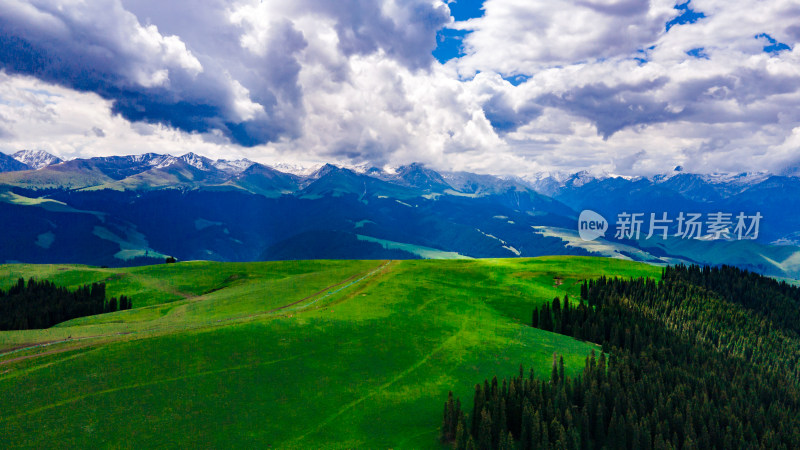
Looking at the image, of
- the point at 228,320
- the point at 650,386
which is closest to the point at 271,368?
the point at 228,320

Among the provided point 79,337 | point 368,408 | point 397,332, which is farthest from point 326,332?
point 79,337

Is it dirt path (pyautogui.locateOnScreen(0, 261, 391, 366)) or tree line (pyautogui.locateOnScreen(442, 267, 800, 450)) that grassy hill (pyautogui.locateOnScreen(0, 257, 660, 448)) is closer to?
dirt path (pyautogui.locateOnScreen(0, 261, 391, 366))

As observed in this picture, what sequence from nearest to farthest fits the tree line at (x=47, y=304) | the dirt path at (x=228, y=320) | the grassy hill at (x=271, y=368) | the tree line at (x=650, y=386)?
1. the grassy hill at (x=271, y=368)
2. the tree line at (x=650, y=386)
3. the dirt path at (x=228, y=320)
4. the tree line at (x=47, y=304)

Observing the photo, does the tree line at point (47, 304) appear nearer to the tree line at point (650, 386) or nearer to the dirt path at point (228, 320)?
the dirt path at point (228, 320)

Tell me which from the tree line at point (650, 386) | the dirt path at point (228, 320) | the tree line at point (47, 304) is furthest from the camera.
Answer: the tree line at point (47, 304)

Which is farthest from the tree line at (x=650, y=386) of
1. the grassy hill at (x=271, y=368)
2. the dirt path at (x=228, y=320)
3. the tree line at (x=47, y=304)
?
the tree line at (x=47, y=304)

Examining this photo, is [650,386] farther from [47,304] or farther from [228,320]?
[47,304]
